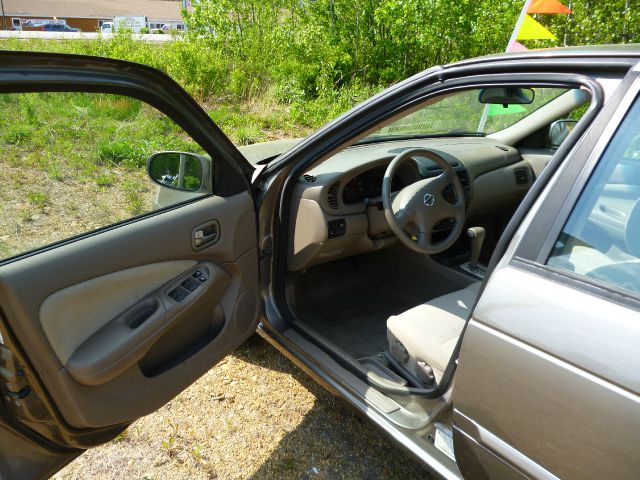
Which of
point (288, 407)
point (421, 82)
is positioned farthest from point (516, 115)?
point (288, 407)

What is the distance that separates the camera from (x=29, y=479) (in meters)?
1.72

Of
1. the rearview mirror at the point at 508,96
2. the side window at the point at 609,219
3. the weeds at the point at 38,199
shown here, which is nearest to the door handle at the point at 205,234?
the weeds at the point at 38,199

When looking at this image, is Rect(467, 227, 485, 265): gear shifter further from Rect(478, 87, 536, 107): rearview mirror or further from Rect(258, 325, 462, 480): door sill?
Rect(258, 325, 462, 480): door sill

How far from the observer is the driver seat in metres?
2.10

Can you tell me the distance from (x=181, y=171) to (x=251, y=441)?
1350mm

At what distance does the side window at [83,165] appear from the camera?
1661 mm

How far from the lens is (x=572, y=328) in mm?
1316

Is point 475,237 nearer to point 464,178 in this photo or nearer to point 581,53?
point 464,178

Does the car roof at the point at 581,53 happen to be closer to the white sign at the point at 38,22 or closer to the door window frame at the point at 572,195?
the door window frame at the point at 572,195

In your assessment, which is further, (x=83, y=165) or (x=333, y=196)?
(x=333, y=196)

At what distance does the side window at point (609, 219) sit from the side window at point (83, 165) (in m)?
1.47

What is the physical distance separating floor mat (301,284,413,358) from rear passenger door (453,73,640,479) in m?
1.26

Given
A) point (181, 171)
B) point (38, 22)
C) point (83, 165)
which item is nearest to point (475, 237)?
point (181, 171)

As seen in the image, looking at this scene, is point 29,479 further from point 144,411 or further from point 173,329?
point 173,329
